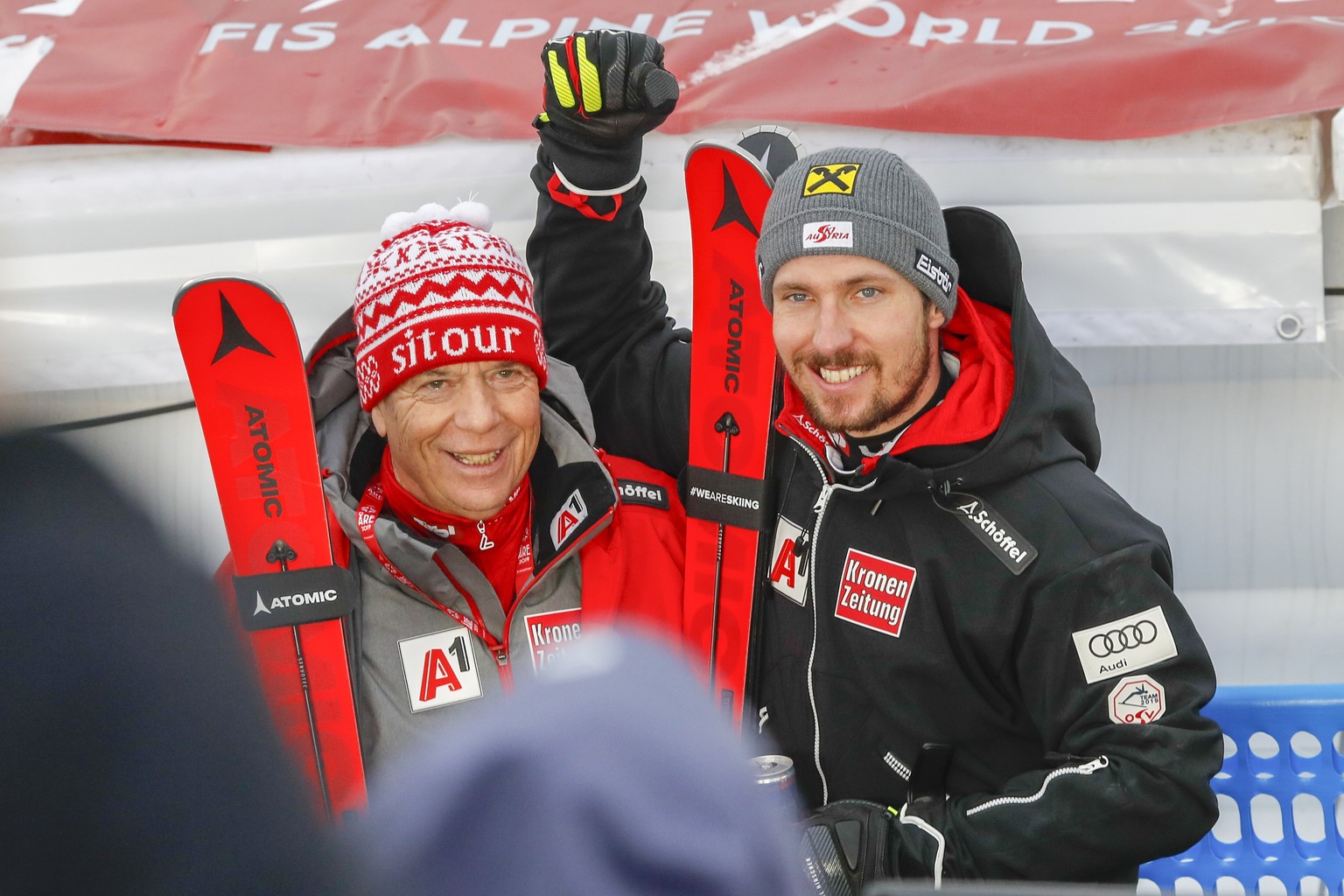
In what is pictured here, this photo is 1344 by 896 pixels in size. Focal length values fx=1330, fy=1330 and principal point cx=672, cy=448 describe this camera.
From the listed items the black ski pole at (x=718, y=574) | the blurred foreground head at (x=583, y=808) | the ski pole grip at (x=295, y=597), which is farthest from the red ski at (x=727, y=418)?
the blurred foreground head at (x=583, y=808)

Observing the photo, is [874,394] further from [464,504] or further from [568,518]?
[464,504]

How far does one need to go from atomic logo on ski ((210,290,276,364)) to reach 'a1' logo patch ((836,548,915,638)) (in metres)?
1.23

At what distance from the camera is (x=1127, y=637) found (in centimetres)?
203

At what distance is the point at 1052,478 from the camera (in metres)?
2.22

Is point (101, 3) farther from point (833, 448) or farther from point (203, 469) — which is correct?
point (833, 448)

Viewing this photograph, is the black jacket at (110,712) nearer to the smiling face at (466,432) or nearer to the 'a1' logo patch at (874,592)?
the 'a1' logo patch at (874,592)

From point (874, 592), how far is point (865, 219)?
0.64 m

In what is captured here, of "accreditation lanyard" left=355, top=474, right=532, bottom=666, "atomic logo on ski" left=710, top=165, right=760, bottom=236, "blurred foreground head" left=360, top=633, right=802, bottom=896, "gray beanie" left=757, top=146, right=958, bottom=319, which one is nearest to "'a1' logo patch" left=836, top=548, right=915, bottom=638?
"gray beanie" left=757, top=146, right=958, bottom=319

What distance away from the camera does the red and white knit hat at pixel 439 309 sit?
95.3 inches

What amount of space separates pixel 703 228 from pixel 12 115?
1802mm

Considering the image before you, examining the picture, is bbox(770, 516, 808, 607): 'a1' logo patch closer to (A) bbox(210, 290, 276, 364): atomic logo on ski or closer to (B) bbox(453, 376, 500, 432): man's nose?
(B) bbox(453, 376, 500, 432): man's nose

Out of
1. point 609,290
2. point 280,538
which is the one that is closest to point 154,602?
point 280,538

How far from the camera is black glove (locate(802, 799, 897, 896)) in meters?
2.11

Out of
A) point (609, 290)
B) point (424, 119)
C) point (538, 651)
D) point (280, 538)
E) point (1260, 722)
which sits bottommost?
point (1260, 722)
